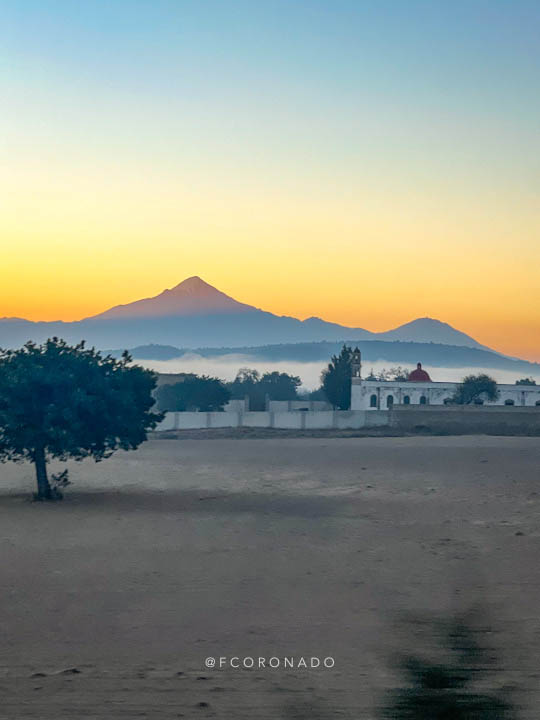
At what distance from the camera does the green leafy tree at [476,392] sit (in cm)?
9012

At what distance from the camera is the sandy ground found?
860 cm

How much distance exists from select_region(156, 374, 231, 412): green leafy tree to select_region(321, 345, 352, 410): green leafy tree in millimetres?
12964

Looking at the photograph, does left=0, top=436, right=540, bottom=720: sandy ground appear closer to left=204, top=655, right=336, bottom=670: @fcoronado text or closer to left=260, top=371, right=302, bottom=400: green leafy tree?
left=204, top=655, right=336, bottom=670: @fcoronado text

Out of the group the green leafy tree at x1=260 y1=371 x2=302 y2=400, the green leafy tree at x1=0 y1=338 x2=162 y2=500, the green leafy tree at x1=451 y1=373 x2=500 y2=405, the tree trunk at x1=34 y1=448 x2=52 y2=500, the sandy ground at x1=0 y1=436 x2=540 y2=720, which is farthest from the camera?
the green leafy tree at x1=260 y1=371 x2=302 y2=400

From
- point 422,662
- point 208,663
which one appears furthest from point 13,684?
point 422,662

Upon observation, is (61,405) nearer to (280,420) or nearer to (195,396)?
(280,420)

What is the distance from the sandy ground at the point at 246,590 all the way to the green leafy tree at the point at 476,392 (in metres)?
60.5

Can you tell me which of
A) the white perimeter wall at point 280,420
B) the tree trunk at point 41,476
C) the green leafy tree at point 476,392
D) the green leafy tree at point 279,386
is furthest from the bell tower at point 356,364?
the tree trunk at point 41,476

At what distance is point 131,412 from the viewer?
2758 cm

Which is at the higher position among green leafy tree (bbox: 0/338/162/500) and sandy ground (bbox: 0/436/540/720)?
green leafy tree (bbox: 0/338/162/500)

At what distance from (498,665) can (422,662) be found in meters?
5.71

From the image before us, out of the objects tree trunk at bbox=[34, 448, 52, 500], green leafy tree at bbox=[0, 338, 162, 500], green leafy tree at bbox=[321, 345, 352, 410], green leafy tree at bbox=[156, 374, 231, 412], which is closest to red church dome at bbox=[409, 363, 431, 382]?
green leafy tree at bbox=[321, 345, 352, 410]

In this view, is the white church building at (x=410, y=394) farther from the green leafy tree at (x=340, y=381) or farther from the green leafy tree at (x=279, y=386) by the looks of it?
the green leafy tree at (x=279, y=386)

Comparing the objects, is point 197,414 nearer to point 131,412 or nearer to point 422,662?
point 131,412
